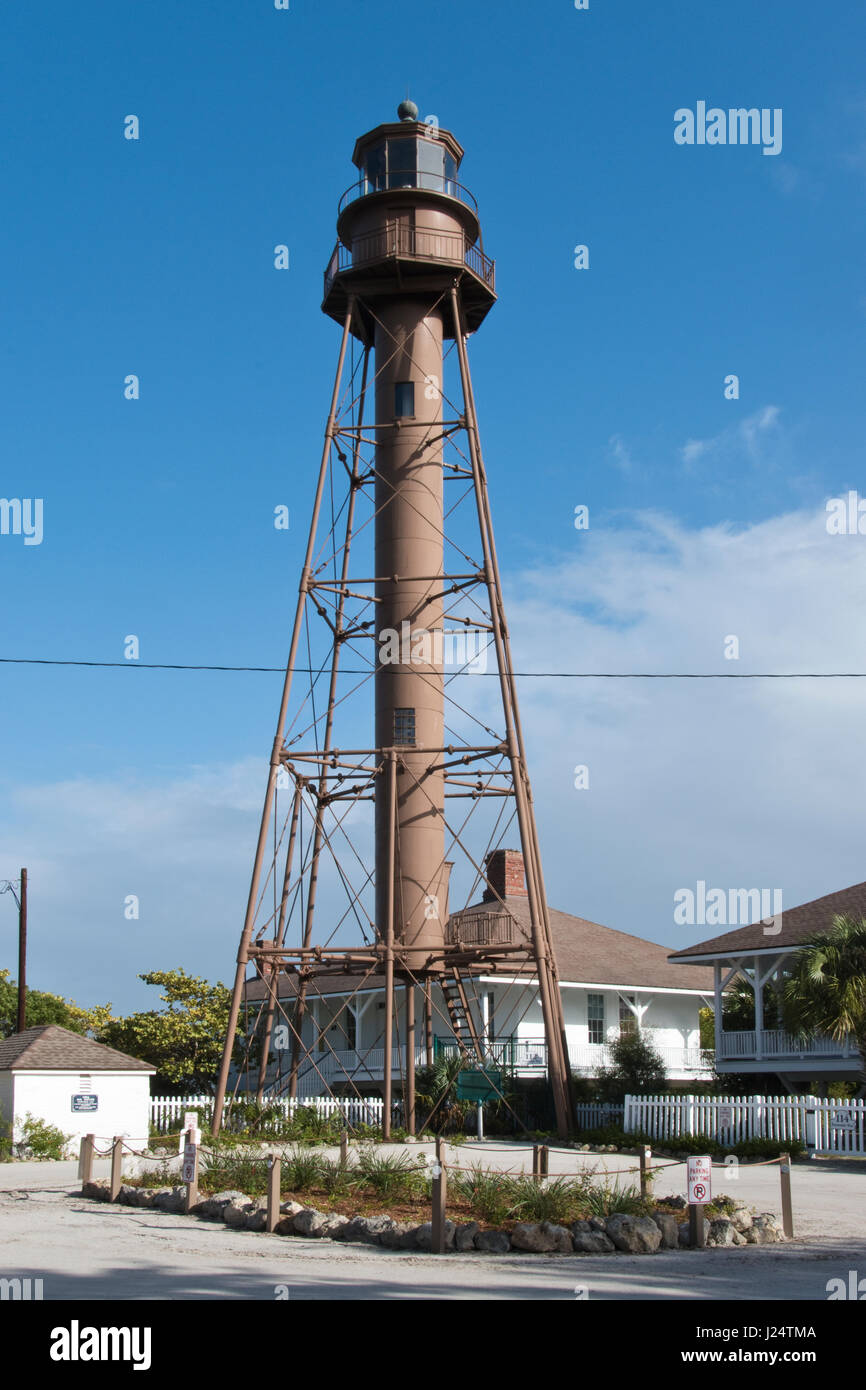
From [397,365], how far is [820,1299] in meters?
24.2

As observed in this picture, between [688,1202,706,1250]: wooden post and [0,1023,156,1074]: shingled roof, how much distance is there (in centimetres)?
1757

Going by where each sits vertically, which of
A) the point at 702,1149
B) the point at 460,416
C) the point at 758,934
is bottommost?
the point at 702,1149

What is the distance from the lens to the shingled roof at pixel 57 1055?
1104 inches

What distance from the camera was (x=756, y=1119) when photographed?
26203mm

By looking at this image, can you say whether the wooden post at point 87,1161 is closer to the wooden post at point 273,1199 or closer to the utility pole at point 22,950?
the wooden post at point 273,1199

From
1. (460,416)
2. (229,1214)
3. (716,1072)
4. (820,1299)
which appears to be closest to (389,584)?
(460,416)

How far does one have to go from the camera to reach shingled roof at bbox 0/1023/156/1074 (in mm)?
28047

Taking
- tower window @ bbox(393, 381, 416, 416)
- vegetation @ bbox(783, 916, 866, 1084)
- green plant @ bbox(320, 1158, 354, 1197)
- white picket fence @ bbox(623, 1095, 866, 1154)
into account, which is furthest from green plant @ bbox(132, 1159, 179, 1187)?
tower window @ bbox(393, 381, 416, 416)

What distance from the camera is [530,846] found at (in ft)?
92.6

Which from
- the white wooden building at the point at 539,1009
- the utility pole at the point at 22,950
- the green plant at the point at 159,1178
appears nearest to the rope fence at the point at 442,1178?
the green plant at the point at 159,1178

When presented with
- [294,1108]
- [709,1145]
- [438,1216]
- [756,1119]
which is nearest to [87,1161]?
[294,1108]

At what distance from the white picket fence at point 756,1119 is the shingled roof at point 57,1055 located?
10.6 metres

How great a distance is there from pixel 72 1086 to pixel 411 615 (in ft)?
39.3
